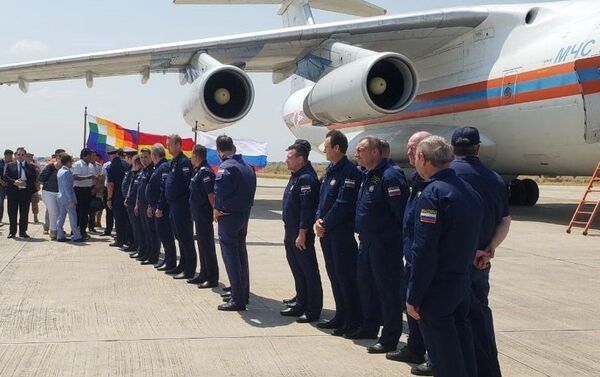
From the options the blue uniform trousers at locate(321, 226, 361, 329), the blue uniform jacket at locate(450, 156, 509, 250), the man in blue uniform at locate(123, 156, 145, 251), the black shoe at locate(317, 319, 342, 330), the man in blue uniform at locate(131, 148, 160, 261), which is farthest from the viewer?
the man in blue uniform at locate(123, 156, 145, 251)

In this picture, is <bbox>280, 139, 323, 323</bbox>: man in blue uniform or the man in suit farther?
the man in suit

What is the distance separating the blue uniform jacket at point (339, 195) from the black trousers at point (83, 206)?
6783mm

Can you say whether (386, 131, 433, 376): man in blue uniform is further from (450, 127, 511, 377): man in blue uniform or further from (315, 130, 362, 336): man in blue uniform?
(315, 130, 362, 336): man in blue uniform

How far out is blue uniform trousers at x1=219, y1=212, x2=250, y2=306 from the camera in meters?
5.65

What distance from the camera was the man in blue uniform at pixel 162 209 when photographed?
742cm

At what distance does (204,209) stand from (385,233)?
8.51ft

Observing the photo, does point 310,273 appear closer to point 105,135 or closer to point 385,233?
point 385,233

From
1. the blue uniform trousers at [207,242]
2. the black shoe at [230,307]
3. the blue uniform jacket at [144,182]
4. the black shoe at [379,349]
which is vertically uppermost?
the blue uniform jacket at [144,182]

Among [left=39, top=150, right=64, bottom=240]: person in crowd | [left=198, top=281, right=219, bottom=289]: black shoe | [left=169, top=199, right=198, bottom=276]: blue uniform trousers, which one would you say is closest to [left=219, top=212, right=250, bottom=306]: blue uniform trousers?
[left=198, top=281, right=219, bottom=289]: black shoe

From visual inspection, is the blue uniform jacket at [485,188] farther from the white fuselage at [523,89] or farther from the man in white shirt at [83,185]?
the man in white shirt at [83,185]

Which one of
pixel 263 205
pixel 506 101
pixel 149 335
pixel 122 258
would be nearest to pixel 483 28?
pixel 506 101

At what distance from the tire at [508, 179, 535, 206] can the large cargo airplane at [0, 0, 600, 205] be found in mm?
3209

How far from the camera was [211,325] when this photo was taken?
5102mm

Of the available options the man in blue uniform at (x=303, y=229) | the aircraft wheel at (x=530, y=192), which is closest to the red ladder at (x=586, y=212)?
the aircraft wheel at (x=530, y=192)
